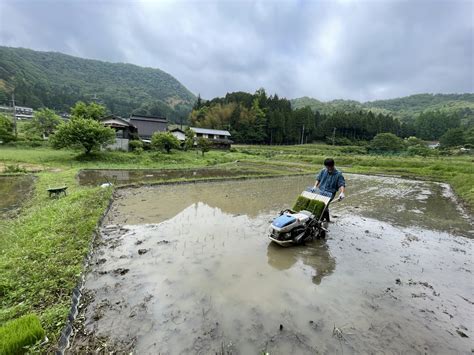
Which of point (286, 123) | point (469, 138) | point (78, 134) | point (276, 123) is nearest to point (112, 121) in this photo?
point (78, 134)

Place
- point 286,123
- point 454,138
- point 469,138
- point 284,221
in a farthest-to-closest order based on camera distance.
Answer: point 286,123, point 454,138, point 469,138, point 284,221

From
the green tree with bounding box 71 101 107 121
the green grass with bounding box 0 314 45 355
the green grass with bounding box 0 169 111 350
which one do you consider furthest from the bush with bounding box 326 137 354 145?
the green grass with bounding box 0 314 45 355

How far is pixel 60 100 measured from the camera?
81.1 m

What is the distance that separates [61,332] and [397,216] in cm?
1109

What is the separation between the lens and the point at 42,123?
35.1 meters

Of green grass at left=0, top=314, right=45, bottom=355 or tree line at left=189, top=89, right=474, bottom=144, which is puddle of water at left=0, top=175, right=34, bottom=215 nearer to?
green grass at left=0, top=314, right=45, bottom=355

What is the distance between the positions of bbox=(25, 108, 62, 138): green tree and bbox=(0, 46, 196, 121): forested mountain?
171ft

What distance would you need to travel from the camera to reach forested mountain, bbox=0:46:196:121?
8162 centimetres

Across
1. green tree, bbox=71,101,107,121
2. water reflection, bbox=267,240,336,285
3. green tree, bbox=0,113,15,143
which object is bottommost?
water reflection, bbox=267,240,336,285

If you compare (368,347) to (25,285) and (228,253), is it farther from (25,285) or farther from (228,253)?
(25,285)

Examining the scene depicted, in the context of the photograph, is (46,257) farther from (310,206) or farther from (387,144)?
(387,144)

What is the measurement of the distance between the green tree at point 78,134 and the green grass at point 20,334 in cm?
2271

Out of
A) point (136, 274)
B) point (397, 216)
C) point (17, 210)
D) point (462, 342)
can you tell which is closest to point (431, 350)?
point (462, 342)

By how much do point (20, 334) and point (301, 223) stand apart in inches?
208
